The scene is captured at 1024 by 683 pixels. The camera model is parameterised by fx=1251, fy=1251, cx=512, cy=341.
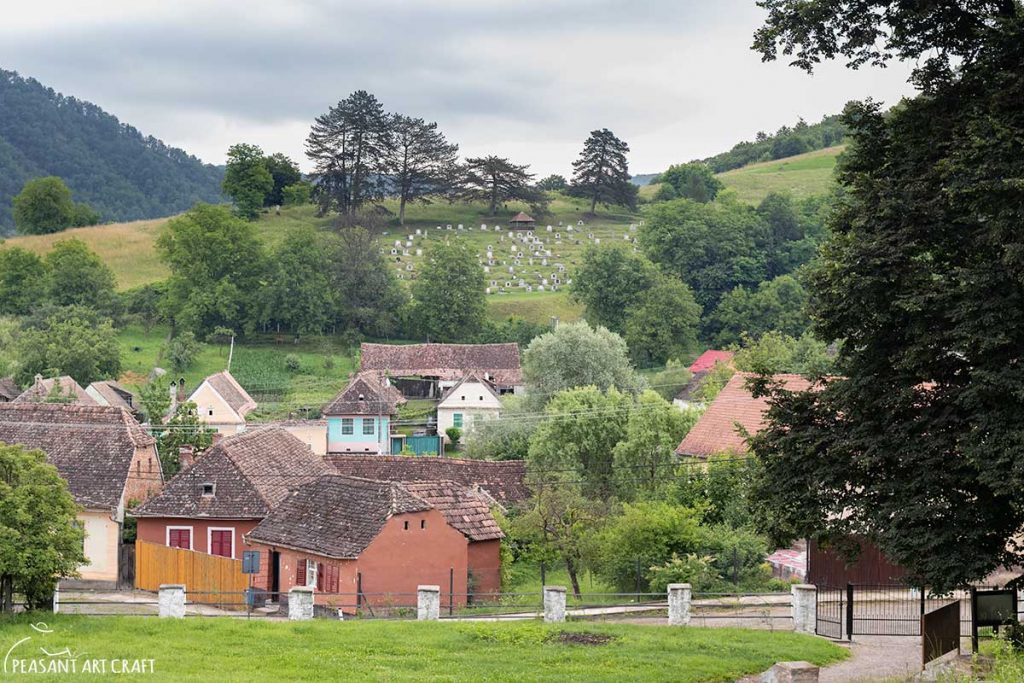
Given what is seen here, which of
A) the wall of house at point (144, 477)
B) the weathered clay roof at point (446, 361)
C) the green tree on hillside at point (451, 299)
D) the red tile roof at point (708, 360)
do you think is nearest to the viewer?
the wall of house at point (144, 477)

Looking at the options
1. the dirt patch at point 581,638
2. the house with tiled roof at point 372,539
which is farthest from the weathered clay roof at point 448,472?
the dirt patch at point 581,638

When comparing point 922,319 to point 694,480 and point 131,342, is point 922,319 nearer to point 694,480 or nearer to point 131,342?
point 694,480

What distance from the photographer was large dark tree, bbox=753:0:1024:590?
18953 mm

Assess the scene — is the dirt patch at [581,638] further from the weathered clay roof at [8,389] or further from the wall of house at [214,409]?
the weathered clay roof at [8,389]

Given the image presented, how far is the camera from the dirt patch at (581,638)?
2247cm

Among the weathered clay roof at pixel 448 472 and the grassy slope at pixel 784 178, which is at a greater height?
the grassy slope at pixel 784 178

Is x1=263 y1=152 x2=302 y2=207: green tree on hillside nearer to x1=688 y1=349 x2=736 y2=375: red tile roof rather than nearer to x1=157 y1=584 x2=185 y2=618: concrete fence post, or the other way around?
x1=688 y1=349 x2=736 y2=375: red tile roof

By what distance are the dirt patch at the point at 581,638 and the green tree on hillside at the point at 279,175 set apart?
11846 cm

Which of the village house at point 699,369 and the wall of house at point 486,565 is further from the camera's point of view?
the village house at point 699,369

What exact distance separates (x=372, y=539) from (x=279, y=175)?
4560 inches

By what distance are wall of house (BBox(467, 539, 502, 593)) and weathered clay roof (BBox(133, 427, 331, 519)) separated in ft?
20.5

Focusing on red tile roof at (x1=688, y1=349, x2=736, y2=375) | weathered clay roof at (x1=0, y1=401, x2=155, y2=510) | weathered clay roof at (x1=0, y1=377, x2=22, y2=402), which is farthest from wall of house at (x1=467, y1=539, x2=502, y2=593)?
red tile roof at (x1=688, y1=349, x2=736, y2=375)

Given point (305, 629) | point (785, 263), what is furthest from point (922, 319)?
point (785, 263)

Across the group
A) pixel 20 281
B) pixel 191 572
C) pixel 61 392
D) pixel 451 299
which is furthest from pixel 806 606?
pixel 20 281
